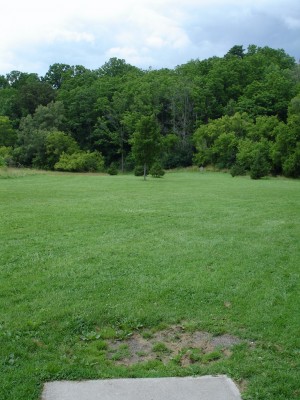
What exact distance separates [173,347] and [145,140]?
31.0 meters

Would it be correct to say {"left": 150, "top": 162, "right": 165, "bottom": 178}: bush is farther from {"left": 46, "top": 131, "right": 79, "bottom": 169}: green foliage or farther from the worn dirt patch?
the worn dirt patch

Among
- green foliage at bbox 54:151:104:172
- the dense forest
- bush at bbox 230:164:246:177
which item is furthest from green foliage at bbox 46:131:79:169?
bush at bbox 230:164:246:177

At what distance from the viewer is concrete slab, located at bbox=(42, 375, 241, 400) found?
358cm

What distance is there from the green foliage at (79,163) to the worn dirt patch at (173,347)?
2038 inches

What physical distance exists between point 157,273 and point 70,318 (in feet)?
7.43

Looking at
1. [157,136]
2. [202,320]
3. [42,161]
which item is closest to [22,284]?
[202,320]

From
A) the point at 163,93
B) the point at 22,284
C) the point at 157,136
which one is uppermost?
the point at 163,93

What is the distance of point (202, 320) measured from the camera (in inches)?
213

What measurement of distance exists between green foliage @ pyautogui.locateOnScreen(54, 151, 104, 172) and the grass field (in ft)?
147

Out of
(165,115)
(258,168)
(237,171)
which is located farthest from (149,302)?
(165,115)

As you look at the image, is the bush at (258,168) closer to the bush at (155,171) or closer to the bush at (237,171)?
the bush at (237,171)

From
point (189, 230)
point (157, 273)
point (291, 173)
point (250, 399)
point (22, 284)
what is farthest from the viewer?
point (291, 173)

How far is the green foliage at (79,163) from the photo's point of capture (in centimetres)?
5612

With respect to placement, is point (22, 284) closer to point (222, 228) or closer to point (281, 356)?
point (281, 356)
